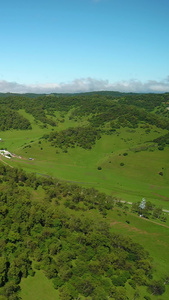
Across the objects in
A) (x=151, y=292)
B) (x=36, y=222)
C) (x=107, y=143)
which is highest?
(x=107, y=143)

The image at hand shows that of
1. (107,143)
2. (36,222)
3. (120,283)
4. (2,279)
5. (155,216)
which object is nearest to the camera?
(2,279)

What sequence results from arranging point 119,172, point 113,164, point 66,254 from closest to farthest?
point 66,254, point 119,172, point 113,164

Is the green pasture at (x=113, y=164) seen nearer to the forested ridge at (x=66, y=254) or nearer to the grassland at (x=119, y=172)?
the grassland at (x=119, y=172)

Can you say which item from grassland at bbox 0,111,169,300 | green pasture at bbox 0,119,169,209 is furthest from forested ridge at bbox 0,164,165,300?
green pasture at bbox 0,119,169,209

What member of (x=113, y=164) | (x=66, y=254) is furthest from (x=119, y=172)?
(x=66, y=254)

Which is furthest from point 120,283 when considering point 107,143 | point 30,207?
point 107,143

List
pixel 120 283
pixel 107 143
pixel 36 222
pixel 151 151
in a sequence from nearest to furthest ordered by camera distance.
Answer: pixel 120 283 < pixel 36 222 < pixel 151 151 < pixel 107 143

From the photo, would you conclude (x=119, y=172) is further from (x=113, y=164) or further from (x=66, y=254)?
(x=66, y=254)

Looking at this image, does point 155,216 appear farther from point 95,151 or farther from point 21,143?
point 21,143
